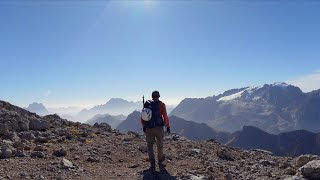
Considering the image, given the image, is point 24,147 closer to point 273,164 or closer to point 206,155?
point 206,155

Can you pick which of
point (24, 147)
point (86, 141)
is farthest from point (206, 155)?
point (24, 147)

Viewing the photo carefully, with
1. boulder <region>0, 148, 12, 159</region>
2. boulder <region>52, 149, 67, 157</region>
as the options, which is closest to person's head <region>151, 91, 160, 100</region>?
boulder <region>52, 149, 67, 157</region>

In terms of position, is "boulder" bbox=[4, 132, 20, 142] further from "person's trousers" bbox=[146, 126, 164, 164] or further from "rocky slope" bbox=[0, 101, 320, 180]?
"person's trousers" bbox=[146, 126, 164, 164]

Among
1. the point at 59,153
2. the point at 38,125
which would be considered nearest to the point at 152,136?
the point at 59,153

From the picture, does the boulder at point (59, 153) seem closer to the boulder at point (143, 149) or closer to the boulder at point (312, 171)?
the boulder at point (143, 149)

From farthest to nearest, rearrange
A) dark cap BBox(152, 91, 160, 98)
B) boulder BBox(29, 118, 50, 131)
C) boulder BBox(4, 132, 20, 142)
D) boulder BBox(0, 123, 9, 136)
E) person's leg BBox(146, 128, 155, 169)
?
boulder BBox(29, 118, 50, 131) < boulder BBox(0, 123, 9, 136) < boulder BBox(4, 132, 20, 142) < dark cap BBox(152, 91, 160, 98) < person's leg BBox(146, 128, 155, 169)

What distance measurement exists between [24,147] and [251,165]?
12.7 metres

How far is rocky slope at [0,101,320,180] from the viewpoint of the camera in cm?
1662

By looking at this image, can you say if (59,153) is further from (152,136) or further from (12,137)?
(152,136)

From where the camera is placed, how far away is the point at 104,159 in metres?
20.3

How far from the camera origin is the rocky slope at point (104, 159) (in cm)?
1662

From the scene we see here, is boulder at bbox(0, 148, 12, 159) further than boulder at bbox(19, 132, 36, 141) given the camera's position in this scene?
No

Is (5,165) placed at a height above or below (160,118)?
below

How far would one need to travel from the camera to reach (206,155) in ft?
76.3
